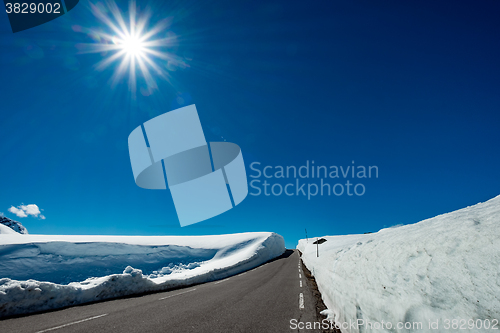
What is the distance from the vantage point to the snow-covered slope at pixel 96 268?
6957mm

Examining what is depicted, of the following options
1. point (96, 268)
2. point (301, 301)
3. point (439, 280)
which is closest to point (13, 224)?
point (96, 268)

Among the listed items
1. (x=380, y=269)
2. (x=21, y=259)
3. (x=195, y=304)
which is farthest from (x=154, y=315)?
(x=21, y=259)

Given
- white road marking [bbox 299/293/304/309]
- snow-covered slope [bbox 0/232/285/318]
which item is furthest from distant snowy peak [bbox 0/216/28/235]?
white road marking [bbox 299/293/304/309]

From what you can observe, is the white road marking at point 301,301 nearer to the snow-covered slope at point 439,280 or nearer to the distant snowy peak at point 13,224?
the snow-covered slope at point 439,280

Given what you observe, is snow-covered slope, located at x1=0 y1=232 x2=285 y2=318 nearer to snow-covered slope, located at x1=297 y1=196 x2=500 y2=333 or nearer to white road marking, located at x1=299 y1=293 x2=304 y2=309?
white road marking, located at x1=299 y1=293 x2=304 y2=309

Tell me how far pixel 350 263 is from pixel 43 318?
9103 millimetres

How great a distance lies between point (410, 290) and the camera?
3117 millimetres

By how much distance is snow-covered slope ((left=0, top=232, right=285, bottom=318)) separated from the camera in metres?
6.96

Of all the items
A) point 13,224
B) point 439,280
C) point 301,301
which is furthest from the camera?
point 13,224

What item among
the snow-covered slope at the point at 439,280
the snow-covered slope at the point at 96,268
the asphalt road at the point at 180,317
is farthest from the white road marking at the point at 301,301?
the snow-covered slope at the point at 96,268

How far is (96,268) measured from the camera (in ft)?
80.1

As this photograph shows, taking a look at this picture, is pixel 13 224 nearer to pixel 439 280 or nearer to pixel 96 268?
pixel 96 268

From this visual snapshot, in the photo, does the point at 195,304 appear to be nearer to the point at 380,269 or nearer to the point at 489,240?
the point at 380,269

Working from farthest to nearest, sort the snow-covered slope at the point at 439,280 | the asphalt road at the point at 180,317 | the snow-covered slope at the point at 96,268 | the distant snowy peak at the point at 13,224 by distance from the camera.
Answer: the distant snowy peak at the point at 13,224, the snow-covered slope at the point at 96,268, the asphalt road at the point at 180,317, the snow-covered slope at the point at 439,280
